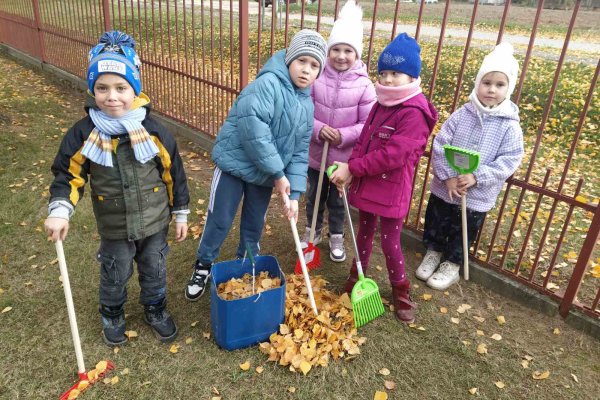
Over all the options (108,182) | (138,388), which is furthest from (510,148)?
(138,388)

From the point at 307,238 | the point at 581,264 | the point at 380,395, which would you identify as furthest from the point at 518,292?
the point at 307,238

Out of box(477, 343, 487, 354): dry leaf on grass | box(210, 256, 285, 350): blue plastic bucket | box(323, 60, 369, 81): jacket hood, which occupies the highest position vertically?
box(323, 60, 369, 81): jacket hood

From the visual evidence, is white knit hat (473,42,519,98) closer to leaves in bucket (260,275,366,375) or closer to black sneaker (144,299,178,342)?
leaves in bucket (260,275,366,375)

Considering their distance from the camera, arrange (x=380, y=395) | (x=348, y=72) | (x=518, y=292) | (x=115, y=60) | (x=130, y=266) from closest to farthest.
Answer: (x=115, y=60) < (x=380, y=395) < (x=130, y=266) < (x=348, y=72) < (x=518, y=292)

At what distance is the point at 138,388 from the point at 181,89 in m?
4.72

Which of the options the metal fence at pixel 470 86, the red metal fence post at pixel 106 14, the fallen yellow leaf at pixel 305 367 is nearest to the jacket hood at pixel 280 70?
the metal fence at pixel 470 86

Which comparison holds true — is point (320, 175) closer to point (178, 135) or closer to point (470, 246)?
point (470, 246)

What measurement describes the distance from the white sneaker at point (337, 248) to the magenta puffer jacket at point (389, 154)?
2.79 feet

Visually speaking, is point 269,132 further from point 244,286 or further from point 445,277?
point 445,277

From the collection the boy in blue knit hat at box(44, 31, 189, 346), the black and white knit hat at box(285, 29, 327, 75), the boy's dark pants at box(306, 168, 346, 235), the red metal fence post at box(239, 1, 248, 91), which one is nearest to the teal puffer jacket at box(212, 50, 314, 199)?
the black and white knit hat at box(285, 29, 327, 75)

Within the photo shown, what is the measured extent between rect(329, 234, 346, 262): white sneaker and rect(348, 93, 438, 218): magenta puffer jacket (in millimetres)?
850

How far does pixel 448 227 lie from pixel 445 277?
1.29 ft

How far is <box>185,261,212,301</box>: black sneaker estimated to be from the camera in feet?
10.7

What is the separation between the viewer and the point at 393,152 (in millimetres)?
2732
